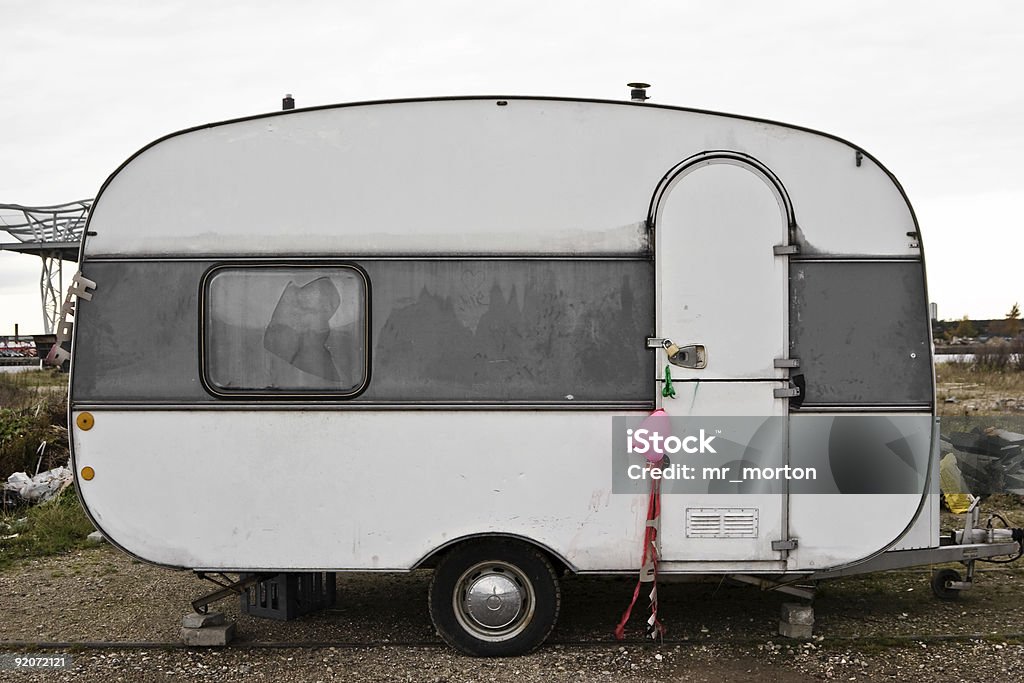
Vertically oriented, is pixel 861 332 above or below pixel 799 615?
above

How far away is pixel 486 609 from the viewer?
575cm

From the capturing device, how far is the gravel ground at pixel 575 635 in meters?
5.62

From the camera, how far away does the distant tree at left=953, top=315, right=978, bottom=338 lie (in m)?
50.0

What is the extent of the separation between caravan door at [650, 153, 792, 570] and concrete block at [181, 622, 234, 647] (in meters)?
2.71

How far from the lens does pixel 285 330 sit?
567cm

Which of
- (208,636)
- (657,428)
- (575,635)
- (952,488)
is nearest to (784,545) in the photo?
(657,428)

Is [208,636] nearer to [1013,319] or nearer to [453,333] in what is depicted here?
[453,333]

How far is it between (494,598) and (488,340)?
150 cm

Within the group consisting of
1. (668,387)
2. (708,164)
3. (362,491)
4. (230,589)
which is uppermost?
(708,164)

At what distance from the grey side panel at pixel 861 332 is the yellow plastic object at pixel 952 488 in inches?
56.0

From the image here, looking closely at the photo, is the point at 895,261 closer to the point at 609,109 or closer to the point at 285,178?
the point at 609,109

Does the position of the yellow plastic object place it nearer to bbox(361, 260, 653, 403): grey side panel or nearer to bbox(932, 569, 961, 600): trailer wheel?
bbox(932, 569, 961, 600): trailer wheel

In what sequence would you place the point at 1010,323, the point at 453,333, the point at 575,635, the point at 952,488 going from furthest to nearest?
the point at 1010,323, the point at 952,488, the point at 575,635, the point at 453,333

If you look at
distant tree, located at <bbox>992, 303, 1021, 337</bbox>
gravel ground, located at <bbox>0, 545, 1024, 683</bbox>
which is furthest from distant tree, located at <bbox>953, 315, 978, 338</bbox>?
gravel ground, located at <bbox>0, 545, 1024, 683</bbox>
